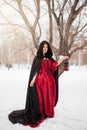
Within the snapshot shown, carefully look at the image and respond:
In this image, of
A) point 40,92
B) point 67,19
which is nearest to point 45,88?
point 40,92

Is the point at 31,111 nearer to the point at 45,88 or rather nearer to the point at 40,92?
the point at 40,92

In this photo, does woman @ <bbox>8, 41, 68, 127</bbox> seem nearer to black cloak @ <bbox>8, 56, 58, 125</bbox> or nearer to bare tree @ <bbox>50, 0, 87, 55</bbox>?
black cloak @ <bbox>8, 56, 58, 125</bbox>

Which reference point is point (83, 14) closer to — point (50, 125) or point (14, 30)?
point (14, 30)

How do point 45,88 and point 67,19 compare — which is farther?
point 67,19

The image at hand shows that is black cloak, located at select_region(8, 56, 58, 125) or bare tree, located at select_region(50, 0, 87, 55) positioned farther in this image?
bare tree, located at select_region(50, 0, 87, 55)

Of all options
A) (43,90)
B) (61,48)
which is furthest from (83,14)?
(43,90)

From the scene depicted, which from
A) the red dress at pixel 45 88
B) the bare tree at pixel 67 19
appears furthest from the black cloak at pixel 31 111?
the bare tree at pixel 67 19

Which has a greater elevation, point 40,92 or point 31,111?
point 40,92

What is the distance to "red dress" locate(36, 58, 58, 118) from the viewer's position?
6184 mm

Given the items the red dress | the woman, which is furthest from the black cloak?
the red dress

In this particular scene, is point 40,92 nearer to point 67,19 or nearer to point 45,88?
point 45,88

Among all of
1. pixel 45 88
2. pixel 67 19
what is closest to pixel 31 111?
pixel 45 88

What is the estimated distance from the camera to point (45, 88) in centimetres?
618

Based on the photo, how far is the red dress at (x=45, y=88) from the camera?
6.18 metres
